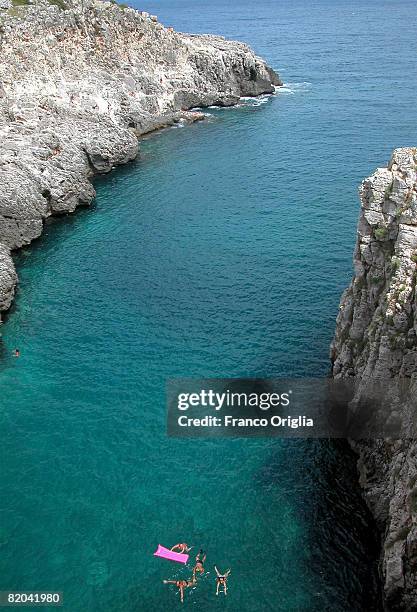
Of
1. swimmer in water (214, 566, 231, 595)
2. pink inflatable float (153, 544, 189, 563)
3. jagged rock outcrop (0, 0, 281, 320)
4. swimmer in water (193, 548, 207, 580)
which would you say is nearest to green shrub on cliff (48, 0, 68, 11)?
jagged rock outcrop (0, 0, 281, 320)

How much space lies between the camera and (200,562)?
39.2 meters

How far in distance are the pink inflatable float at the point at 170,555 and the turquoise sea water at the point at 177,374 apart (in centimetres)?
49

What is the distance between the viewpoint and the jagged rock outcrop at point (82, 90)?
8450cm

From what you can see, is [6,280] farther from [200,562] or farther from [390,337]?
[390,337]

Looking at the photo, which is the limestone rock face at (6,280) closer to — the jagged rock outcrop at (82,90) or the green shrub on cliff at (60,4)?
the jagged rock outcrop at (82,90)

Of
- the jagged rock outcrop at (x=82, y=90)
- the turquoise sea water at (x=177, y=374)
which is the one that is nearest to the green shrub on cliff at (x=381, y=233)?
the turquoise sea water at (x=177, y=374)

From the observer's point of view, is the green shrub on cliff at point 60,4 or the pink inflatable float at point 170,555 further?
the green shrub on cliff at point 60,4

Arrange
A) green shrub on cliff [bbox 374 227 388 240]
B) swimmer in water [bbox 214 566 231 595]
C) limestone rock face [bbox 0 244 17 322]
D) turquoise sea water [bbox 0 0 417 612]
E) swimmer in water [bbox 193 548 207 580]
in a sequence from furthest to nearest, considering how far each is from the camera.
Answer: limestone rock face [bbox 0 244 17 322], green shrub on cliff [bbox 374 227 388 240], turquoise sea water [bbox 0 0 417 612], swimmer in water [bbox 193 548 207 580], swimmer in water [bbox 214 566 231 595]

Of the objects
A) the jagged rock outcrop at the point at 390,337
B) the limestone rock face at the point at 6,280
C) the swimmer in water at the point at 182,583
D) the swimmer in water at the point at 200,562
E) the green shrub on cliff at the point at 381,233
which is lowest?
the swimmer in water at the point at 182,583

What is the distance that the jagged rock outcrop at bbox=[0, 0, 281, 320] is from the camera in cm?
8450

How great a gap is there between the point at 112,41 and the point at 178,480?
104098mm

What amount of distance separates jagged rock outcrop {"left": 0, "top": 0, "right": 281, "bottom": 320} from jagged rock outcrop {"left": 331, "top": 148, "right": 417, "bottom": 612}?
126 ft

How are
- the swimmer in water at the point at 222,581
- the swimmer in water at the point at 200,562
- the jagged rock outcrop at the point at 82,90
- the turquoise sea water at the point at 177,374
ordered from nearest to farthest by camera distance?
the swimmer in water at the point at 222,581
the swimmer in water at the point at 200,562
the turquoise sea water at the point at 177,374
the jagged rock outcrop at the point at 82,90

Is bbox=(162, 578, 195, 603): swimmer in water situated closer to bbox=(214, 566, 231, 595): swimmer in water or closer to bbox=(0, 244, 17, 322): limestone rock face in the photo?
bbox=(214, 566, 231, 595): swimmer in water
